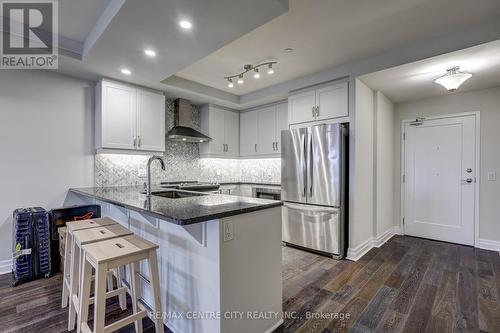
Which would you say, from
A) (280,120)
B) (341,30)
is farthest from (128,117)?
(341,30)

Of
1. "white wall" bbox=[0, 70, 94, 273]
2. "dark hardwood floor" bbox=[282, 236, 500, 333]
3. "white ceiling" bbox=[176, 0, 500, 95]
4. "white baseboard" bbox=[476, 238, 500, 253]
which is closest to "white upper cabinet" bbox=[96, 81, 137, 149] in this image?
"white wall" bbox=[0, 70, 94, 273]

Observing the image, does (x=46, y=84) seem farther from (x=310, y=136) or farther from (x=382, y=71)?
(x=382, y=71)

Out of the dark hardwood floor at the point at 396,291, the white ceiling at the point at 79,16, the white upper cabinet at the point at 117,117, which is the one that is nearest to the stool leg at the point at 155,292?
the dark hardwood floor at the point at 396,291

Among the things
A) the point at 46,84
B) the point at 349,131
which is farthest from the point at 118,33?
the point at 349,131

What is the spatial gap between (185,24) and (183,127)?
2.42 meters

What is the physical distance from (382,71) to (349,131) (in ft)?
2.76

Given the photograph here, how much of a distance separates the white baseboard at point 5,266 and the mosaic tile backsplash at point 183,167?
4.16 feet

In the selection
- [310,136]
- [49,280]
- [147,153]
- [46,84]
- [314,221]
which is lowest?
[49,280]

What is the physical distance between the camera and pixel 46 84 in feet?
10.0

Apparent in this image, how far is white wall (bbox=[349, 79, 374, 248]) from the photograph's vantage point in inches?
127

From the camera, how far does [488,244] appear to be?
3.57 m

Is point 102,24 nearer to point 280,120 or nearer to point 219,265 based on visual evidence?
point 219,265

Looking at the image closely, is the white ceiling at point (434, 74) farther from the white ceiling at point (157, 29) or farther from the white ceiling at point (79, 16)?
the white ceiling at point (79, 16)

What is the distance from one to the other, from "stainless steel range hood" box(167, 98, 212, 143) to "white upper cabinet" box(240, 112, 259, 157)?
0.95m
